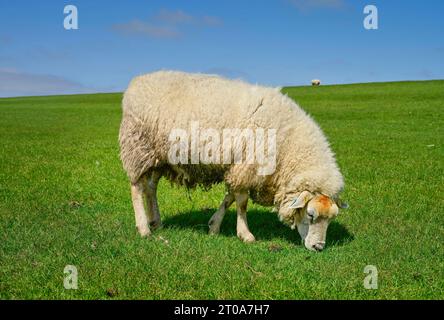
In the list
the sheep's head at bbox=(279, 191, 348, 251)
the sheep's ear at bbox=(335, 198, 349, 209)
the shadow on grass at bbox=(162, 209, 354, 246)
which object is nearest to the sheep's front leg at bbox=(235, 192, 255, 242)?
the shadow on grass at bbox=(162, 209, 354, 246)

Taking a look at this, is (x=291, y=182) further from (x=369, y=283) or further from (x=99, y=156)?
(x=99, y=156)

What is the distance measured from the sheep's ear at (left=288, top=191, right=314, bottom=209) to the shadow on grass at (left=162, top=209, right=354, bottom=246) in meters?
0.72

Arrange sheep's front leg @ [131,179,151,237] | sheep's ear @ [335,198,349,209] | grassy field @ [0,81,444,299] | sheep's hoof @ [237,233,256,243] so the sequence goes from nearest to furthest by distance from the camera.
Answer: grassy field @ [0,81,444,299]
sheep's ear @ [335,198,349,209]
sheep's hoof @ [237,233,256,243]
sheep's front leg @ [131,179,151,237]

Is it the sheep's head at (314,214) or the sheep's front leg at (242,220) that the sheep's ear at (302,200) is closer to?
the sheep's head at (314,214)

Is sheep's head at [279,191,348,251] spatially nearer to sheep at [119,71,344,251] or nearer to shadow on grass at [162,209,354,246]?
sheep at [119,71,344,251]

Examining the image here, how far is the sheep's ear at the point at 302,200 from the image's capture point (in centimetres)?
686

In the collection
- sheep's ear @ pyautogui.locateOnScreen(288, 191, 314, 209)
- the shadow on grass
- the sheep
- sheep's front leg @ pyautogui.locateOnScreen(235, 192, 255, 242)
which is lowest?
the shadow on grass

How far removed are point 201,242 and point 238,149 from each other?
4.38 feet

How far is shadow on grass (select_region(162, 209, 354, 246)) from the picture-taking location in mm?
7592

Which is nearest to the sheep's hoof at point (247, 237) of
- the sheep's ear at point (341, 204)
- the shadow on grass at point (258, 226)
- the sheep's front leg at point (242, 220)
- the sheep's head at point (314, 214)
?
the sheep's front leg at point (242, 220)

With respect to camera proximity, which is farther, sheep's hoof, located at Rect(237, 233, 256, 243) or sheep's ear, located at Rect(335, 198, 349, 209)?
sheep's hoof, located at Rect(237, 233, 256, 243)

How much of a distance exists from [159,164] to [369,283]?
342 cm

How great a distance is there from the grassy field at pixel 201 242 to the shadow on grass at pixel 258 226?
2cm

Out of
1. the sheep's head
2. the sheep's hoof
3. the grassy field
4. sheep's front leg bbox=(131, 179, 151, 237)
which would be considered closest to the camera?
the grassy field
